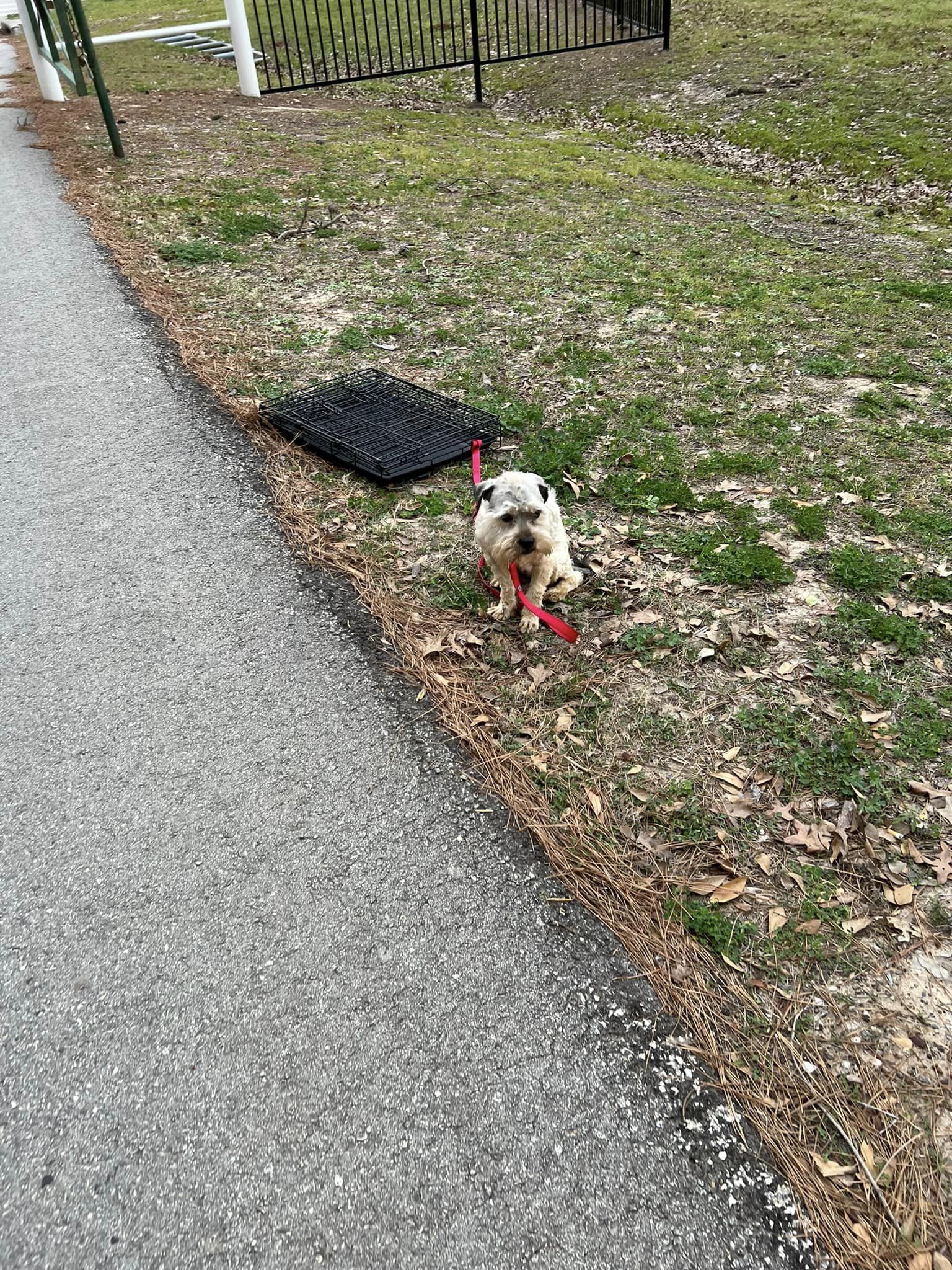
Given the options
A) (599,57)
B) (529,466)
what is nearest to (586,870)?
(529,466)

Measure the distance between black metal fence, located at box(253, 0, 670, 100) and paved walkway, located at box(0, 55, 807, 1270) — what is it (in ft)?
48.5

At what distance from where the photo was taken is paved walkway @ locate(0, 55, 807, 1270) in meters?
2.11

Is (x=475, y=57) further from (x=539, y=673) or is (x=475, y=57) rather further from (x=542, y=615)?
(x=539, y=673)

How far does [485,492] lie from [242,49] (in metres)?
14.8

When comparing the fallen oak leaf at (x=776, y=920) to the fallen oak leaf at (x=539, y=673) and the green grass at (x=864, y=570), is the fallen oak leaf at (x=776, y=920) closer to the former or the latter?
the fallen oak leaf at (x=539, y=673)

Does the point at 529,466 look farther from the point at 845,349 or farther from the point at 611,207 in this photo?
the point at 611,207

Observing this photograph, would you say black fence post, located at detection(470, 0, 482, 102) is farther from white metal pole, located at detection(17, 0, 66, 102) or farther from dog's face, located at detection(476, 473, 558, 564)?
dog's face, located at detection(476, 473, 558, 564)

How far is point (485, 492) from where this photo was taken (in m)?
3.93

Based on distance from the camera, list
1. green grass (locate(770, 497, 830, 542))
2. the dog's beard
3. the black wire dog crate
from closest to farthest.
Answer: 1. the dog's beard
2. green grass (locate(770, 497, 830, 542))
3. the black wire dog crate

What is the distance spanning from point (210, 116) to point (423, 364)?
1087 centimetres

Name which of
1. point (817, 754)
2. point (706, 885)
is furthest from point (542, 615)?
point (706, 885)

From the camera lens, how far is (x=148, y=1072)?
7.92 feet

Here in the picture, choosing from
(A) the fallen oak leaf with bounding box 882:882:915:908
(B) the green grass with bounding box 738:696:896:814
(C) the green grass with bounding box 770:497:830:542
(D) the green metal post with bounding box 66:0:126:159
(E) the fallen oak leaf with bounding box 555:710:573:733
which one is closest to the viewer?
(A) the fallen oak leaf with bounding box 882:882:915:908

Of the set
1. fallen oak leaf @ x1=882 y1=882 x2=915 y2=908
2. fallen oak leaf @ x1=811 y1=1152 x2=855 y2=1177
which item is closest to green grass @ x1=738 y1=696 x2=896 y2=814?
fallen oak leaf @ x1=882 y1=882 x2=915 y2=908
